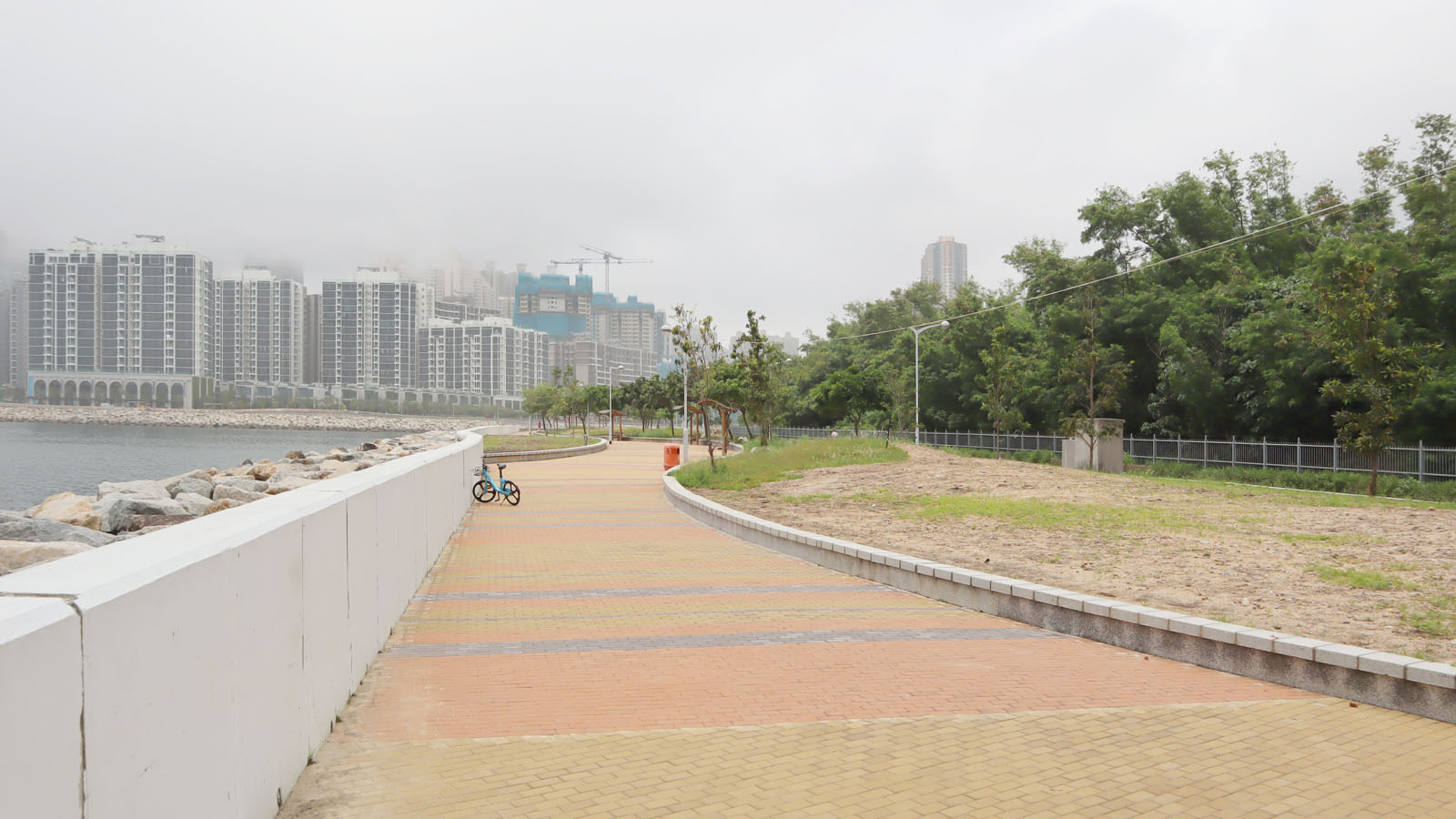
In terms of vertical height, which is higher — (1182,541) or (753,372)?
(753,372)

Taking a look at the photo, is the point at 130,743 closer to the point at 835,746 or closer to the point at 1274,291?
the point at 835,746

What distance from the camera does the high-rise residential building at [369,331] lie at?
165 meters

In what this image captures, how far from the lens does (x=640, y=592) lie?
30.5 feet

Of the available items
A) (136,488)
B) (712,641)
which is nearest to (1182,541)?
A: (712,641)

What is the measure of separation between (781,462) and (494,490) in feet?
29.6

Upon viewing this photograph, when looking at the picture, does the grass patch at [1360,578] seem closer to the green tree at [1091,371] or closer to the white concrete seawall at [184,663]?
the white concrete seawall at [184,663]

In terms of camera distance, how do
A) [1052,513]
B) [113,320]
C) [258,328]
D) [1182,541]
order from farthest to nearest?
[258,328]
[113,320]
[1052,513]
[1182,541]

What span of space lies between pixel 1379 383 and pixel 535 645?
2601cm

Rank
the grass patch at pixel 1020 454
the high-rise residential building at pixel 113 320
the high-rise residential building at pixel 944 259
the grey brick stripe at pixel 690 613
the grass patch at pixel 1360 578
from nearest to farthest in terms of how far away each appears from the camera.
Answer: the grey brick stripe at pixel 690 613 → the grass patch at pixel 1360 578 → the grass patch at pixel 1020 454 → the high-rise residential building at pixel 113 320 → the high-rise residential building at pixel 944 259

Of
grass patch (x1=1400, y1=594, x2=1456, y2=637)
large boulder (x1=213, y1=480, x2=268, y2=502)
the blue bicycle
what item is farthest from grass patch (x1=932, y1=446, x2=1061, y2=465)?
grass patch (x1=1400, y1=594, x2=1456, y2=637)

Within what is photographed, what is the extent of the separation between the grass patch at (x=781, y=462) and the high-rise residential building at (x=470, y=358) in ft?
486

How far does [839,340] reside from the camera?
8306 cm

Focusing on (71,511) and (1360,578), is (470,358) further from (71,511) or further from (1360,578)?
(1360,578)

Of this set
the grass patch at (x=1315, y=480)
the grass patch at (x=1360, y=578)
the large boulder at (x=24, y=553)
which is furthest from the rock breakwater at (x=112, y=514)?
the grass patch at (x=1315, y=480)
